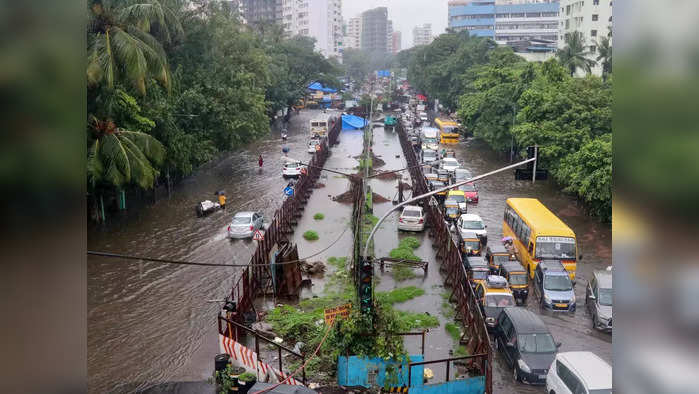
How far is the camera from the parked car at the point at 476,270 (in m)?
17.8

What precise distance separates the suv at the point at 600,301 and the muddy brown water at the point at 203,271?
303mm

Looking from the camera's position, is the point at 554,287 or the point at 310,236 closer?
the point at 554,287

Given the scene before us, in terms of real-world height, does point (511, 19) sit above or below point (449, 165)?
above

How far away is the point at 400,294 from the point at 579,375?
7571 mm

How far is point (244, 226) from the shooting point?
23641mm

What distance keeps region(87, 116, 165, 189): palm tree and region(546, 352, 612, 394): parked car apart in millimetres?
14798

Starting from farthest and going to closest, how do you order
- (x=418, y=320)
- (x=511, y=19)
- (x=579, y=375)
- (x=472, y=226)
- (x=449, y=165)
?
(x=511, y=19), (x=449, y=165), (x=472, y=226), (x=418, y=320), (x=579, y=375)

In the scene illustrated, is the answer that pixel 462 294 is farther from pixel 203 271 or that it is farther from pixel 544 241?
pixel 203 271

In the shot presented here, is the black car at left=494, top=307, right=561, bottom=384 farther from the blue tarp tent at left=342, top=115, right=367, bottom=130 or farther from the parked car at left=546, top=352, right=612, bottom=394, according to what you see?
the blue tarp tent at left=342, top=115, right=367, bottom=130

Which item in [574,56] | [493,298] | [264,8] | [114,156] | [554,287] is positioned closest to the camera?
[493,298]

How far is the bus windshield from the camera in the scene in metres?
18.8

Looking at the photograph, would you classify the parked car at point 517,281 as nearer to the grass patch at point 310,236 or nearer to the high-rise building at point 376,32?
the grass patch at point 310,236

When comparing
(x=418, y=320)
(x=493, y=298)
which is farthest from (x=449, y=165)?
(x=418, y=320)

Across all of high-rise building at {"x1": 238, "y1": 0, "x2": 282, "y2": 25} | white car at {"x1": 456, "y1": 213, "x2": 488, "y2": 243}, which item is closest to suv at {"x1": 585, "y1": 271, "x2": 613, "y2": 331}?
white car at {"x1": 456, "y1": 213, "x2": 488, "y2": 243}
